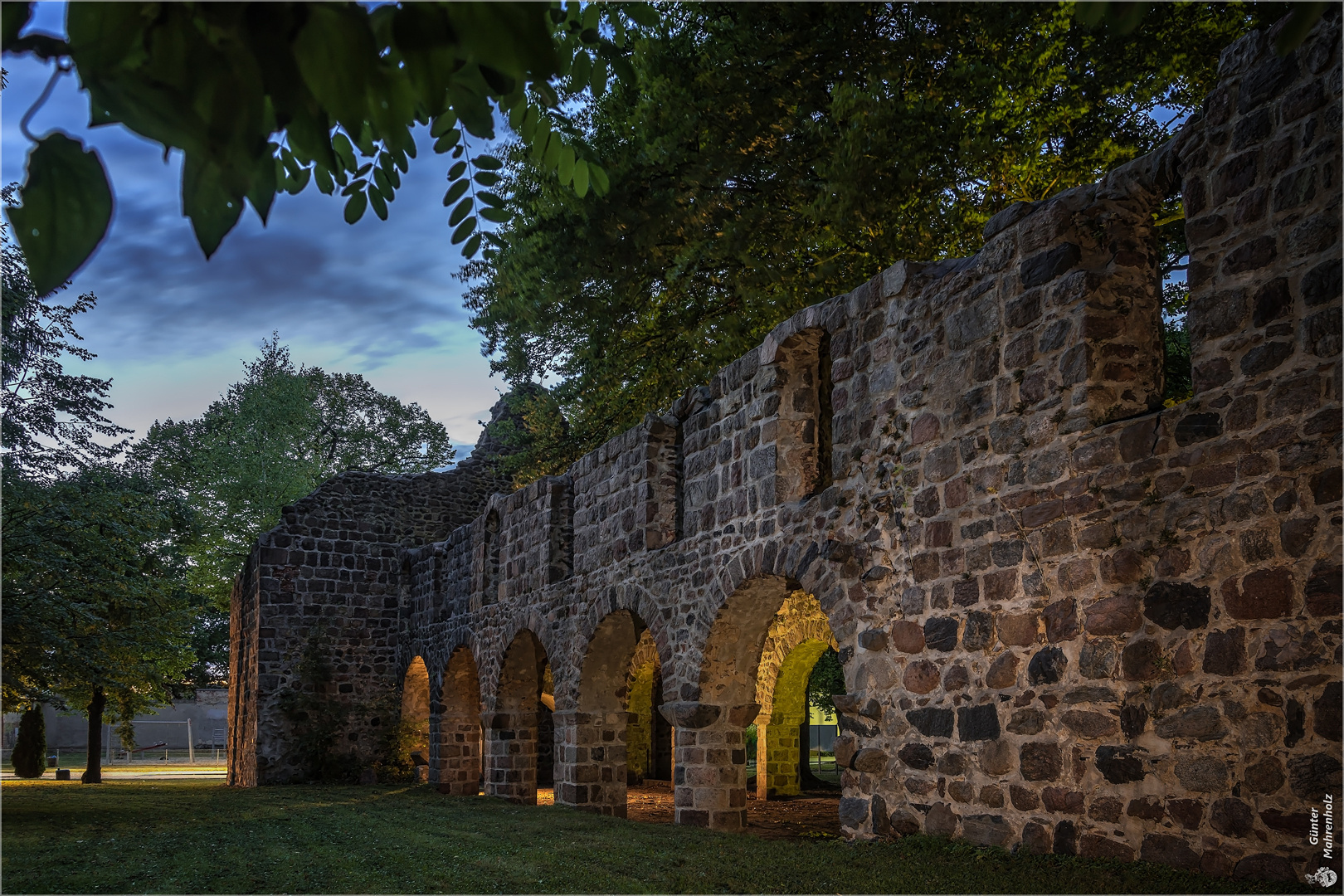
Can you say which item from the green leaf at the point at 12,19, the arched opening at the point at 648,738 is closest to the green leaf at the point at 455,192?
the green leaf at the point at 12,19

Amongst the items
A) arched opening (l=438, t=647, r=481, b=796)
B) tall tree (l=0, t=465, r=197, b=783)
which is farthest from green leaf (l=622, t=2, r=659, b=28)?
arched opening (l=438, t=647, r=481, b=796)

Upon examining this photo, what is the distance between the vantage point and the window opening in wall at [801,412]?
30.0ft

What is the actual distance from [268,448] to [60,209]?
31122 millimetres

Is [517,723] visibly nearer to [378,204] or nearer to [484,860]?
[484,860]

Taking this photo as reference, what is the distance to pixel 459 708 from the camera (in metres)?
17.6

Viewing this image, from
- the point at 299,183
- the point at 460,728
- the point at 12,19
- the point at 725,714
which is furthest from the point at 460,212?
the point at 460,728

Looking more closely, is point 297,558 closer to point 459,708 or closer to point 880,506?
point 459,708

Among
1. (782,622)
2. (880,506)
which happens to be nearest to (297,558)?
(782,622)

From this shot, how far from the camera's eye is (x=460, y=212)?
4.07 meters

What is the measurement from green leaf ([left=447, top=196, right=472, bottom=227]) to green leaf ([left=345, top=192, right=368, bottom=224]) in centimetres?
43

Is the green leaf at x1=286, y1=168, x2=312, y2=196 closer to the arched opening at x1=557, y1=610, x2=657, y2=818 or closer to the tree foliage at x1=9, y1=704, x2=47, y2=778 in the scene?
the arched opening at x1=557, y1=610, x2=657, y2=818

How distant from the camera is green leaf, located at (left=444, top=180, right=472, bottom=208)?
396cm

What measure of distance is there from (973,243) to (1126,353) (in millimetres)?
6877

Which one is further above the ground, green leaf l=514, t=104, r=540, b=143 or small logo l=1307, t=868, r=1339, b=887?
green leaf l=514, t=104, r=540, b=143
